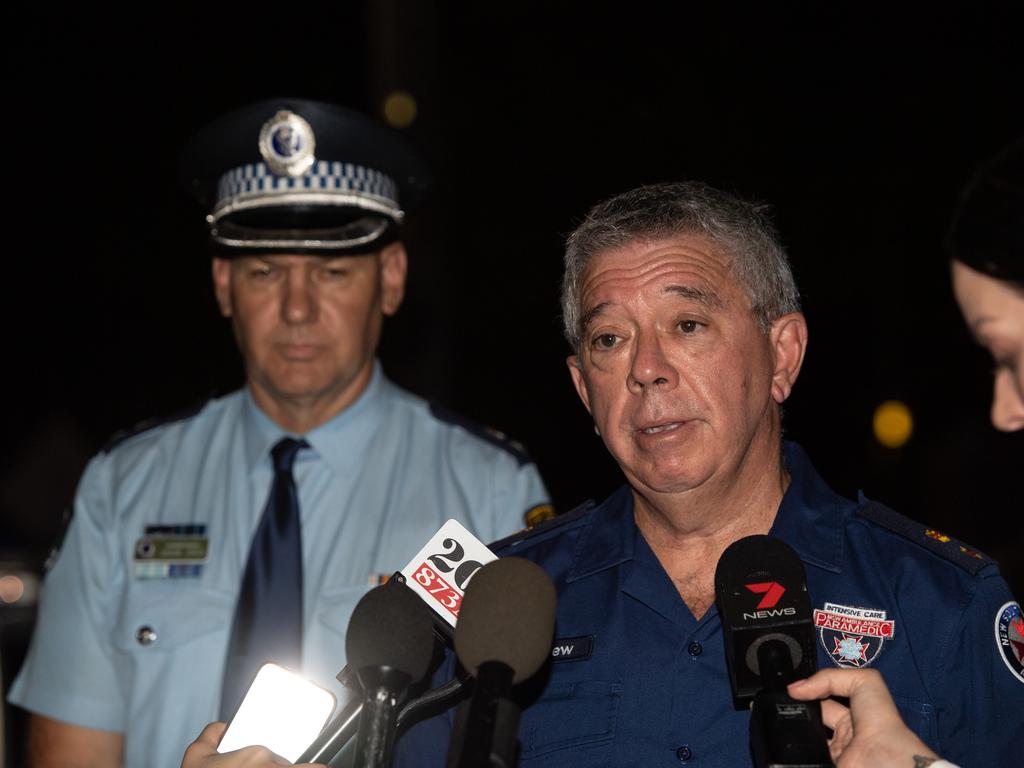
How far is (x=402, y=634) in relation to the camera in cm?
196

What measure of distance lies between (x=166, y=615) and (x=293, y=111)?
5.12 ft

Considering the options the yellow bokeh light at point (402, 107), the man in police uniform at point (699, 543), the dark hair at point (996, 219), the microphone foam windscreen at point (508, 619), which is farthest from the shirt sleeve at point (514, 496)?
the yellow bokeh light at point (402, 107)

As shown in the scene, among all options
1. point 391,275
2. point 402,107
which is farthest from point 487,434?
point 402,107

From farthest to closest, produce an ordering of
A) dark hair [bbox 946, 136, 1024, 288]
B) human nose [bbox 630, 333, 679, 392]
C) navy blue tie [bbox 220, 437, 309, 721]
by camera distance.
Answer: navy blue tie [bbox 220, 437, 309, 721] < human nose [bbox 630, 333, 679, 392] < dark hair [bbox 946, 136, 1024, 288]

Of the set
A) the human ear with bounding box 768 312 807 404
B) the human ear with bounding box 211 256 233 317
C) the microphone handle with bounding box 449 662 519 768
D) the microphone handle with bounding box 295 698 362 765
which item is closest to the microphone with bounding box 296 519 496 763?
the microphone handle with bounding box 295 698 362 765

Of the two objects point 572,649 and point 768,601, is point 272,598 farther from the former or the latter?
point 768,601

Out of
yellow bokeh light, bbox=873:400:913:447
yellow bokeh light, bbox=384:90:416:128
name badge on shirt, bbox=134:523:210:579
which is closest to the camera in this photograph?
name badge on shirt, bbox=134:523:210:579

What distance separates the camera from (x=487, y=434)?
3.79 m

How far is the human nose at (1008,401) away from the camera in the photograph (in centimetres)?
196

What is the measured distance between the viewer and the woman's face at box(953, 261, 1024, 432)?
185cm

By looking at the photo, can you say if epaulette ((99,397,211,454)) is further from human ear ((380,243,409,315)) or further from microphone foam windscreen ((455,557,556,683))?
microphone foam windscreen ((455,557,556,683))

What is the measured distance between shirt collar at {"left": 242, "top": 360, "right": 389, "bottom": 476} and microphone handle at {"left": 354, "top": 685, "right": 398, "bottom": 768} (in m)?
1.83

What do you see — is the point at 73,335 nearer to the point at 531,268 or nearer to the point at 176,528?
the point at 531,268

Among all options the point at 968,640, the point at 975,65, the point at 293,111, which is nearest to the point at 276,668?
the point at 968,640
